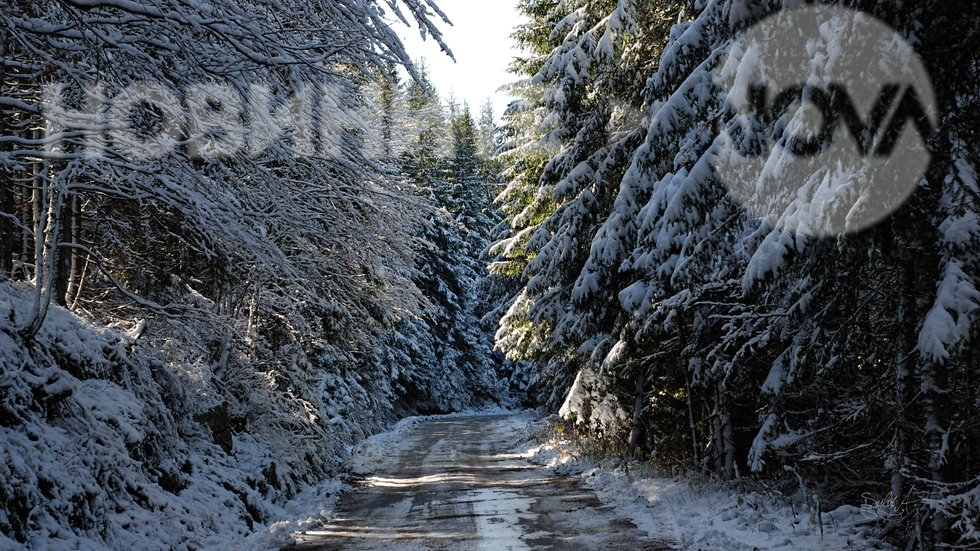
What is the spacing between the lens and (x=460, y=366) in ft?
143

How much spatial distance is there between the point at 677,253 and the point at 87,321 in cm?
780

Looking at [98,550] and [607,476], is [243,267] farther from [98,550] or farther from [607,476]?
[607,476]

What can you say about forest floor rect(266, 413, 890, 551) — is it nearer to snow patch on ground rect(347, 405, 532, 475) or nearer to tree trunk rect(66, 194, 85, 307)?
snow patch on ground rect(347, 405, 532, 475)

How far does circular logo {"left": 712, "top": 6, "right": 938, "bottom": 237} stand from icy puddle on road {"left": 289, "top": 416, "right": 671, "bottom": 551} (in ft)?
13.2

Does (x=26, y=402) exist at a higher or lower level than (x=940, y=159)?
lower

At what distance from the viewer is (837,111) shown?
406cm

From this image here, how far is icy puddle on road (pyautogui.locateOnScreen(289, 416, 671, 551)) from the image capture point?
22.3 ft

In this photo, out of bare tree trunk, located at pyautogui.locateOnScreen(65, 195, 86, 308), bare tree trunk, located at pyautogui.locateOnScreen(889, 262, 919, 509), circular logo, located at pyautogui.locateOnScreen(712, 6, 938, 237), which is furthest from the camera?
bare tree trunk, located at pyautogui.locateOnScreen(65, 195, 86, 308)

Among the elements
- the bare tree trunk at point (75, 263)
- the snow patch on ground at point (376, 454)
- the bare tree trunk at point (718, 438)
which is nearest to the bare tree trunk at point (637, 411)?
the bare tree trunk at point (718, 438)

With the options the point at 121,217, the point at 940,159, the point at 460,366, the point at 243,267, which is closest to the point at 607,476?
the point at 243,267

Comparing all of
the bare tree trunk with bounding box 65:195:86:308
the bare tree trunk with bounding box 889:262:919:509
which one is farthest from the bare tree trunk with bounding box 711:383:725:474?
the bare tree trunk with bounding box 65:195:86:308

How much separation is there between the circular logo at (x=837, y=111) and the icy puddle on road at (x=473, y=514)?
13.2 feet

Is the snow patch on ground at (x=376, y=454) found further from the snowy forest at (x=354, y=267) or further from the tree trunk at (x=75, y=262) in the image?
the tree trunk at (x=75, y=262)

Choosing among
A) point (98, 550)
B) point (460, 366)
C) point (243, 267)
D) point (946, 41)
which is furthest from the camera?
point (460, 366)
